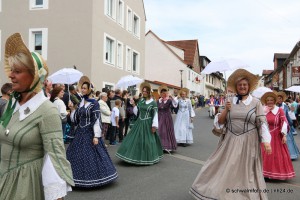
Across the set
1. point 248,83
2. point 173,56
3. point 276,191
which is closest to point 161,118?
point 276,191

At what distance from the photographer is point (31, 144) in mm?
2418

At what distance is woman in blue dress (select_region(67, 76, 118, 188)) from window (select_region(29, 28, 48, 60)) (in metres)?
15.8

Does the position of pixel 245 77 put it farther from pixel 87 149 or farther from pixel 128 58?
pixel 128 58

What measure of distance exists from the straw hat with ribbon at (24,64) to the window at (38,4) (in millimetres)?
19906

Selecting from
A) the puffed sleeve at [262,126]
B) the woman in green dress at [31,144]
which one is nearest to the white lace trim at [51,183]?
the woman in green dress at [31,144]

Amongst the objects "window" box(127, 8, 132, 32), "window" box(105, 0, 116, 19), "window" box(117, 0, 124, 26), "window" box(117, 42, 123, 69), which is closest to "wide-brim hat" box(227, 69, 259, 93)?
"window" box(105, 0, 116, 19)

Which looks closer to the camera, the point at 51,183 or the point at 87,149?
the point at 51,183

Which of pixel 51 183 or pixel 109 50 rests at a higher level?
pixel 109 50

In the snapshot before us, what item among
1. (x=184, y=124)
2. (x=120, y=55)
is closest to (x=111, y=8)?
(x=120, y=55)

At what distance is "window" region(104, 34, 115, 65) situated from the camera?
73.2 ft

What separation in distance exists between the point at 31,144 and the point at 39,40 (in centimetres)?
2038

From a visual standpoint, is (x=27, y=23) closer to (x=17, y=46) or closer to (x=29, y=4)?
(x=29, y=4)

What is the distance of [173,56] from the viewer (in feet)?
158

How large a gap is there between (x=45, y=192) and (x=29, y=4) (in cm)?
2103
